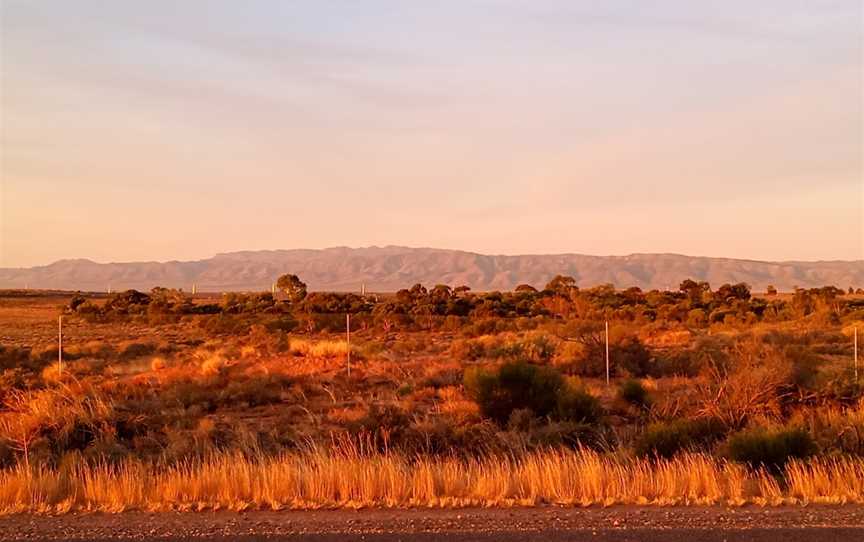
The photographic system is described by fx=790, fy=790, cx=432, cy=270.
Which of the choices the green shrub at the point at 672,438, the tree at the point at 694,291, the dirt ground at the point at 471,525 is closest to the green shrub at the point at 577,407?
the green shrub at the point at 672,438

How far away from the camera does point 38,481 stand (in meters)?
9.33

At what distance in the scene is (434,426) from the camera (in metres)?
14.7

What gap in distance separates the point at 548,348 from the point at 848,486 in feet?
66.1

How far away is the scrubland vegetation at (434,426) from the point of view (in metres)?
9.17

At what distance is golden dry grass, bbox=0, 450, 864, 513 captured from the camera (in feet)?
28.7

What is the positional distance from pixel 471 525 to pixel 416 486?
5.14ft

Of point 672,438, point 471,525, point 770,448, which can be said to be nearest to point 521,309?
point 672,438

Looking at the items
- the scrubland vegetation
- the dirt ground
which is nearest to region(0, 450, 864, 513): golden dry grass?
the scrubland vegetation

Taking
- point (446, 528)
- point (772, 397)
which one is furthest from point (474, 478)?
point (772, 397)

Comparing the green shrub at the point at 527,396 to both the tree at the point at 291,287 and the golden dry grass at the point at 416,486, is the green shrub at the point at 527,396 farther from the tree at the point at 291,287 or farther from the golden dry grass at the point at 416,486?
the tree at the point at 291,287

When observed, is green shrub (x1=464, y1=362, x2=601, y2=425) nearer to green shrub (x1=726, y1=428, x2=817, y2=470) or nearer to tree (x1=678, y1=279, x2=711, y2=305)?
green shrub (x1=726, y1=428, x2=817, y2=470)

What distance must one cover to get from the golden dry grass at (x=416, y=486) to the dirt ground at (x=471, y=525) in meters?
0.37

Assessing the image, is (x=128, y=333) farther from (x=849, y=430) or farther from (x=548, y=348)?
(x=849, y=430)

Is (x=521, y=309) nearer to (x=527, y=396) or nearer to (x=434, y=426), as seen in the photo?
(x=527, y=396)
